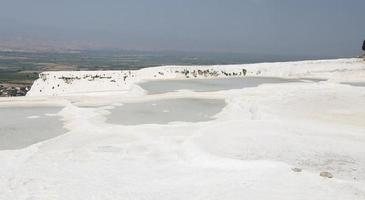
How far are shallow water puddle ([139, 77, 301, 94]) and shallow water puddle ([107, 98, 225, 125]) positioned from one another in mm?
4097

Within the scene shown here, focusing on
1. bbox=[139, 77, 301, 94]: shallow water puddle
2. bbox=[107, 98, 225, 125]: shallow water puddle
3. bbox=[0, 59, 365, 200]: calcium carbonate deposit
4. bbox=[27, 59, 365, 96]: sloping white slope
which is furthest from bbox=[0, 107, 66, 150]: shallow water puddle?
bbox=[27, 59, 365, 96]: sloping white slope

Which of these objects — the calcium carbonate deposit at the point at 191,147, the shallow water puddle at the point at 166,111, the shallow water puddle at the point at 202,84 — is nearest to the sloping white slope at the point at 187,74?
the shallow water puddle at the point at 202,84

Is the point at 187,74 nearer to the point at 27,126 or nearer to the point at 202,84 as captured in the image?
the point at 202,84

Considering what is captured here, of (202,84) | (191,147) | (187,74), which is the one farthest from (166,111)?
(187,74)

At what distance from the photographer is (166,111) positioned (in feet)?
61.3

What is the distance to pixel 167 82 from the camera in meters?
30.2

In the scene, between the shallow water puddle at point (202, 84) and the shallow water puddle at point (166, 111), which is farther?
the shallow water puddle at point (202, 84)

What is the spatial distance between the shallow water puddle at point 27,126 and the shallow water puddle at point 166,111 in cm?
191

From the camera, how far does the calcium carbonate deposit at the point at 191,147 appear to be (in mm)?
9961

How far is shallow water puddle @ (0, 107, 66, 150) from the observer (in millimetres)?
13961

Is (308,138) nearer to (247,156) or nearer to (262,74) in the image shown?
(247,156)

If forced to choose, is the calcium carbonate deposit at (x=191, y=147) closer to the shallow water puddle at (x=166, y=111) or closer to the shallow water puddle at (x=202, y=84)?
the shallow water puddle at (x=166, y=111)

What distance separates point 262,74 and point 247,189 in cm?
2645

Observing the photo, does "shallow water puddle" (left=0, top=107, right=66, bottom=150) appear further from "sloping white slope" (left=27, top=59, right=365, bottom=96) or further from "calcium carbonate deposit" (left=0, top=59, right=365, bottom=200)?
"sloping white slope" (left=27, top=59, right=365, bottom=96)
